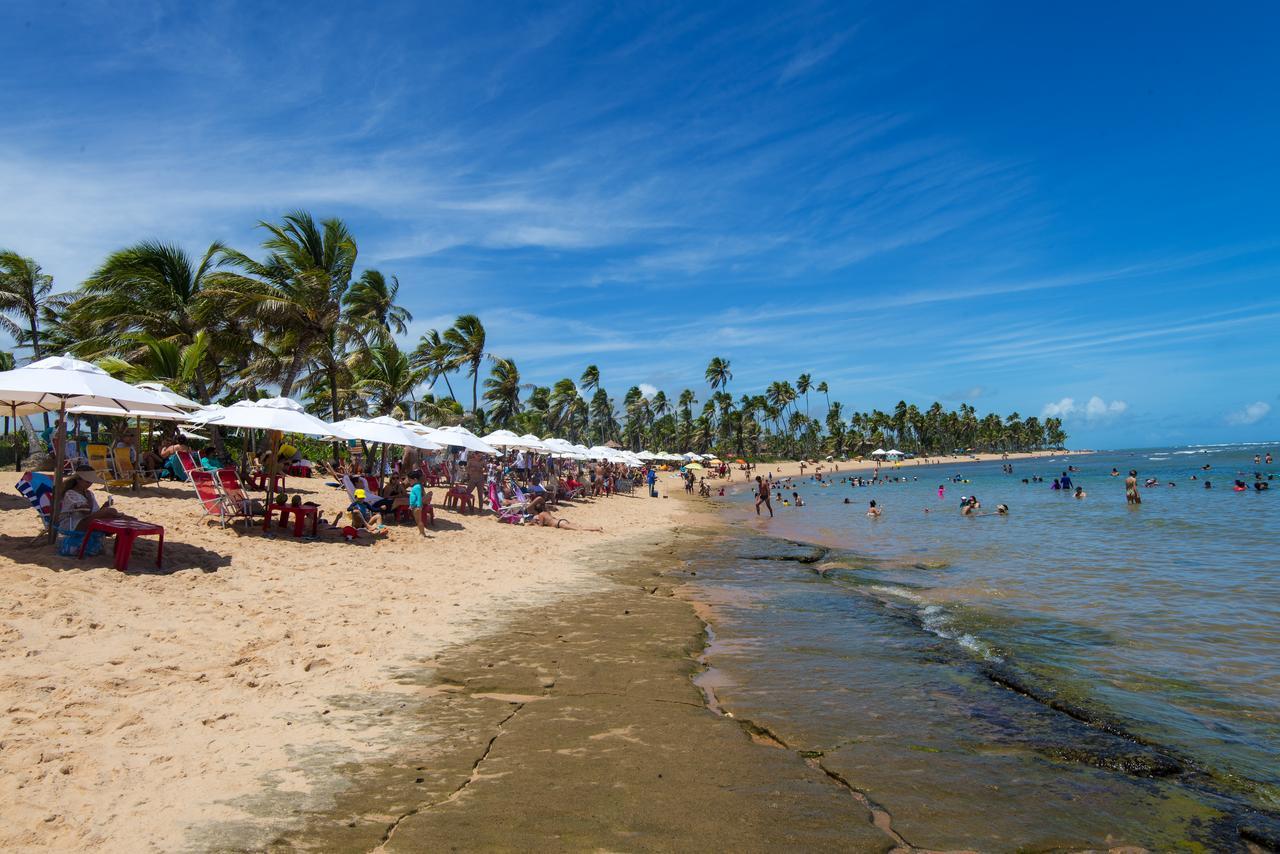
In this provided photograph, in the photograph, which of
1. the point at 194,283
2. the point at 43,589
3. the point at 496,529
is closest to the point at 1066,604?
the point at 496,529

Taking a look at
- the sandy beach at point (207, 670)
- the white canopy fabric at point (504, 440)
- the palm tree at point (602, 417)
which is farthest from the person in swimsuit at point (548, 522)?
the palm tree at point (602, 417)

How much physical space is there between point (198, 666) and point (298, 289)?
16.5 meters

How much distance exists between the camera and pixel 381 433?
13469mm

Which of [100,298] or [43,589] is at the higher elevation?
[100,298]

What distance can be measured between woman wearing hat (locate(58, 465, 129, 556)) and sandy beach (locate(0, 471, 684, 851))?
0.21 metres

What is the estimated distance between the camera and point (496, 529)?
15.3 m

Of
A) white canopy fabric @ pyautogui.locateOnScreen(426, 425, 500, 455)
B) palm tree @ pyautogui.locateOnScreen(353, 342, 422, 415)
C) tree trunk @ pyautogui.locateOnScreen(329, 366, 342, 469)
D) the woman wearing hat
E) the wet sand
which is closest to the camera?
the wet sand

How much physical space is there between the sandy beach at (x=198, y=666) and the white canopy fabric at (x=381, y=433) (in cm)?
305

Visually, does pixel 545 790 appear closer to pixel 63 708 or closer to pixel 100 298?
pixel 63 708

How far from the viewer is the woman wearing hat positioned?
7.38m

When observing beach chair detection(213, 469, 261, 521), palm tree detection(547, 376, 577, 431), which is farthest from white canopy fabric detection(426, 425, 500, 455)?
palm tree detection(547, 376, 577, 431)

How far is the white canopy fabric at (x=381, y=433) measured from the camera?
1323 cm

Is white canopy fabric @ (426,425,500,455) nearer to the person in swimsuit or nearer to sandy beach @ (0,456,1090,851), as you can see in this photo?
the person in swimsuit

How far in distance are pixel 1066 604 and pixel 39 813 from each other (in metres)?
11.5
